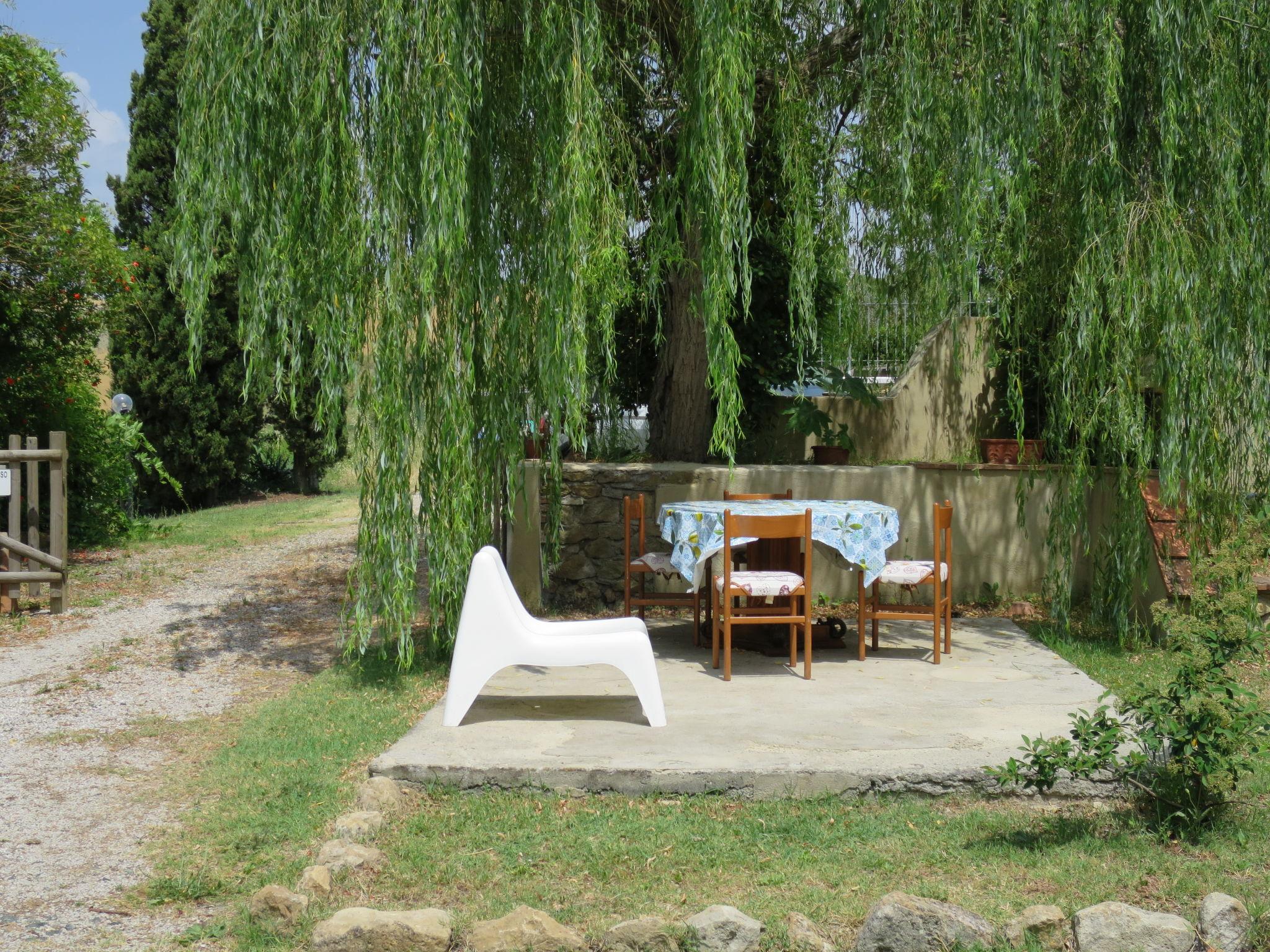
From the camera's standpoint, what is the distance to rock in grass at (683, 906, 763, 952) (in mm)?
3314

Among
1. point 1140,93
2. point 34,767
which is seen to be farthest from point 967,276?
point 34,767

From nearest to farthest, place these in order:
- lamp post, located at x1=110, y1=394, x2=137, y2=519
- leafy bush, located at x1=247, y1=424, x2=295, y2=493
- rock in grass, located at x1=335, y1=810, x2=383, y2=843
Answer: rock in grass, located at x1=335, y1=810, x2=383, y2=843 → lamp post, located at x1=110, y1=394, x2=137, y2=519 → leafy bush, located at x1=247, y1=424, x2=295, y2=493

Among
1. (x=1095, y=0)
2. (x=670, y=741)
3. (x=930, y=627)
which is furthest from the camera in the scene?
(x=930, y=627)

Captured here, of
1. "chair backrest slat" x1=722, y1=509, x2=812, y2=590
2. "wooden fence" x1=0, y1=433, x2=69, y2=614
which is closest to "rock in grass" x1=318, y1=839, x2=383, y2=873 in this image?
"chair backrest slat" x1=722, y1=509, x2=812, y2=590

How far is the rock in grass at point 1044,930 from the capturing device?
11.0 ft

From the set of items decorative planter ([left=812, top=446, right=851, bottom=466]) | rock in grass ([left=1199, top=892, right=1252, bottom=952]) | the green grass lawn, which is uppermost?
decorative planter ([left=812, top=446, right=851, bottom=466])

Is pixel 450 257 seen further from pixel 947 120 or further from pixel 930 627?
pixel 930 627

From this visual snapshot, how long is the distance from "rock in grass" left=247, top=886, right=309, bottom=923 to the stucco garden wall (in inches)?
220

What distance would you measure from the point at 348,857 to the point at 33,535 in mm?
6952

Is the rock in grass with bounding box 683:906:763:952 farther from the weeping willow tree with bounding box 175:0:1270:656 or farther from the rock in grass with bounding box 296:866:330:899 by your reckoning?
the weeping willow tree with bounding box 175:0:1270:656

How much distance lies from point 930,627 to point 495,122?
4703 mm

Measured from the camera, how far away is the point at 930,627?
27.6 ft

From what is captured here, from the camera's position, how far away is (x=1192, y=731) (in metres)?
4.00

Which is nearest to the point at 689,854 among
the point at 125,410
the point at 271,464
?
the point at 125,410
